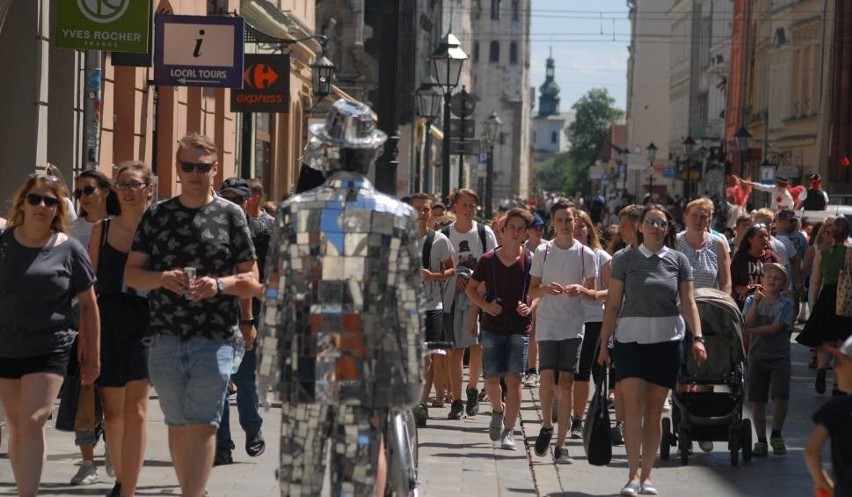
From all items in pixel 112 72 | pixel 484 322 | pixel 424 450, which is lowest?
pixel 424 450

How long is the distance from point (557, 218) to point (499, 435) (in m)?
1.63

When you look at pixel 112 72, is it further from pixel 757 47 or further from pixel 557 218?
pixel 757 47

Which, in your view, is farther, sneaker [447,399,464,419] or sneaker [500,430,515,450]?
sneaker [447,399,464,419]

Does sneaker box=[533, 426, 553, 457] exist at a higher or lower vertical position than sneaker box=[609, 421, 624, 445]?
higher

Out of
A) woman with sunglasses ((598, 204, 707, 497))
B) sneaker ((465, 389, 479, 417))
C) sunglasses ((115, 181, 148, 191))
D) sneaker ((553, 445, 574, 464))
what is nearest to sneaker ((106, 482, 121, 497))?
sunglasses ((115, 181, 148, 191))

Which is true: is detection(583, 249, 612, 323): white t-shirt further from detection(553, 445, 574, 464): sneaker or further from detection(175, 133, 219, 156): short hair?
detection(175, 133, 219, 156): short hair

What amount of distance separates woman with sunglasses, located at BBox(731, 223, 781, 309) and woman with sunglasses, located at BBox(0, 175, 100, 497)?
8649mm

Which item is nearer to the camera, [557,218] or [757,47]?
[557,218]

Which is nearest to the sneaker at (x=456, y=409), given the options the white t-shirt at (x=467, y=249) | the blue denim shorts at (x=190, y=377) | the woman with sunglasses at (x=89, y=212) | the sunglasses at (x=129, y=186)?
the white t-shirt at (x=467, y=249)

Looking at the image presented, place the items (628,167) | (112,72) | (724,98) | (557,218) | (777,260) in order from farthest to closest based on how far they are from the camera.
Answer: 1. (628,167)
2. (724,98)
3. (112,72)
4. (777,260)
5. (557,218)

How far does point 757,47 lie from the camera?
65.9m

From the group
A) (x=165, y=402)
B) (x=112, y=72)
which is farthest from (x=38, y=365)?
(x=112, y=72)

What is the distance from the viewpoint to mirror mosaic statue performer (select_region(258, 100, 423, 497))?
6391 mm

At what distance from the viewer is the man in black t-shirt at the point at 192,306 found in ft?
25.6
